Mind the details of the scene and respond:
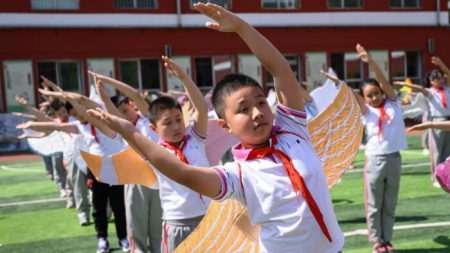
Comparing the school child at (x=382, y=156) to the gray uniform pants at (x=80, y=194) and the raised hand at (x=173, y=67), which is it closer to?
the raised hand at (x=173, y=67)

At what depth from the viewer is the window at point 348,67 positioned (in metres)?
28.1

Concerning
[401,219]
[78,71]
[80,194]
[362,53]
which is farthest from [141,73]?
[362,53]

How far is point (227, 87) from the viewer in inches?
113

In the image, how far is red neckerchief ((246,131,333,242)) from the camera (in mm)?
2682

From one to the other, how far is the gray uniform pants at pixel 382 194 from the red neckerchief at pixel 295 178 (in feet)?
11.7

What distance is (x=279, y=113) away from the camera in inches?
116

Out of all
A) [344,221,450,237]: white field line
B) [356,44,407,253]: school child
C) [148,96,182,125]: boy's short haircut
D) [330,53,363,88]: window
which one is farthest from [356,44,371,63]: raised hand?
[330,53,363,88]: window

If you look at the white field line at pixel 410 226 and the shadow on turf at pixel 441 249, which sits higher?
the shadow on turf at pixel 441 249

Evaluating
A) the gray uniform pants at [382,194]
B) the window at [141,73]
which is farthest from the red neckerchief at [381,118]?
the window at [141,73]

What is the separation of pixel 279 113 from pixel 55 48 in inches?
854

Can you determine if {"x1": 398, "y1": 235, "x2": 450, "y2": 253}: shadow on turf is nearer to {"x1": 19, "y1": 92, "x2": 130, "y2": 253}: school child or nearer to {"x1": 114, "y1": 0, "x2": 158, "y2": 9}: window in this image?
→ {"x1": 19, "y1": 92, "x2": 130, "y2": 253}: school child

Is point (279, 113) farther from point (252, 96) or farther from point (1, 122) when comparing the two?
point (1, 122)

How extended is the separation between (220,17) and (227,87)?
1.28ft

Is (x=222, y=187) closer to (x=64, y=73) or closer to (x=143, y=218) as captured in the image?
(x=143, y=218)
